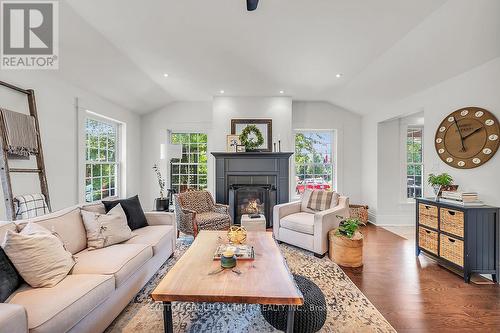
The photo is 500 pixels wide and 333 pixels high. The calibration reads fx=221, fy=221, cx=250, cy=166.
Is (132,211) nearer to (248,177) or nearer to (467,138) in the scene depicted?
(248,177)

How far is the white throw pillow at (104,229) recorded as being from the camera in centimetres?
220

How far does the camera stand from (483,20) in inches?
84.0

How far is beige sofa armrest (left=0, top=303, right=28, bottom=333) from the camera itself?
3.39ft

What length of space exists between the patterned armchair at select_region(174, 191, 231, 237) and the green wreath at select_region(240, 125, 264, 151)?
1345mm

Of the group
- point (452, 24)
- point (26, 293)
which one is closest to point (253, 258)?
point (26, 293)

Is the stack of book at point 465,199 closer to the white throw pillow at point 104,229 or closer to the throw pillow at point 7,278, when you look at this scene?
the white throw pillow at point 104,229

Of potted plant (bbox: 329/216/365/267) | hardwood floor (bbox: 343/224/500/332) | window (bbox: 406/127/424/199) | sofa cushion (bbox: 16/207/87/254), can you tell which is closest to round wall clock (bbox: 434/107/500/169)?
hardwood floor (bbox: 343/224/500/332)

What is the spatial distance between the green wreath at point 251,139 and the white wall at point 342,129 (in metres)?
1.04

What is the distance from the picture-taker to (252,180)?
4660 mm

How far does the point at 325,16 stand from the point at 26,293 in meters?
3.39

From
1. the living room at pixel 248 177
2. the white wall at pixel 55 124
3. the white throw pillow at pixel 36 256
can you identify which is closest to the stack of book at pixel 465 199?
the living room at pixel 248 177

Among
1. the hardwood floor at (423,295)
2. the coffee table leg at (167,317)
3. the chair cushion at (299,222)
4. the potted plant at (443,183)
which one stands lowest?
the hardwood floor at (423,295)

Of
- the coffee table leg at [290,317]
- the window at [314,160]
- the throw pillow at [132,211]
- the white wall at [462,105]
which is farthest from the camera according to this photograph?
the window at [314,160]

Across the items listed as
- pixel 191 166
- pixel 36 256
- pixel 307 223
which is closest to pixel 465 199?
pixel 307 223
